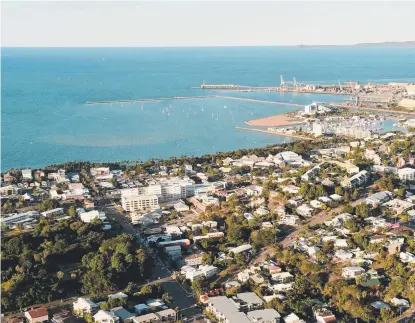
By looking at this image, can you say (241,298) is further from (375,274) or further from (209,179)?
(209,179)

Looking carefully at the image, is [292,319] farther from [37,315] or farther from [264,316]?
[37,315]

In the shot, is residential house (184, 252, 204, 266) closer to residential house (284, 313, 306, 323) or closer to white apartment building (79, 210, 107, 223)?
residential house (284, 313, 306, 323)

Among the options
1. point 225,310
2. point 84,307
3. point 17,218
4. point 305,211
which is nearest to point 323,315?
point 225,310

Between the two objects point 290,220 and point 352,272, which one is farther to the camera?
point 290,220

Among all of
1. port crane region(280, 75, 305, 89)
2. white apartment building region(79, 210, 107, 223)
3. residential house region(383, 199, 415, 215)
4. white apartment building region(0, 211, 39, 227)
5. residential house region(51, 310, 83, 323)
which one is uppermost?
port crane region(280, 75, 305, 89)

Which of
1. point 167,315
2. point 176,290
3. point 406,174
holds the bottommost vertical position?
point 176,290

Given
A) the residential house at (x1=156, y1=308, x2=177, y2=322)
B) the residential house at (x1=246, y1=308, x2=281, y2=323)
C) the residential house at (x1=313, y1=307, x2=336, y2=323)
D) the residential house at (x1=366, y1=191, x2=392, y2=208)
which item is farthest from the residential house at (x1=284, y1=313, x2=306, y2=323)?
the residential house at (x1=366, y1=191, x2=392, y2=208)

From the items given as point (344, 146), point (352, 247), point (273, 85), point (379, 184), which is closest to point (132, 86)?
point (273, 85)
